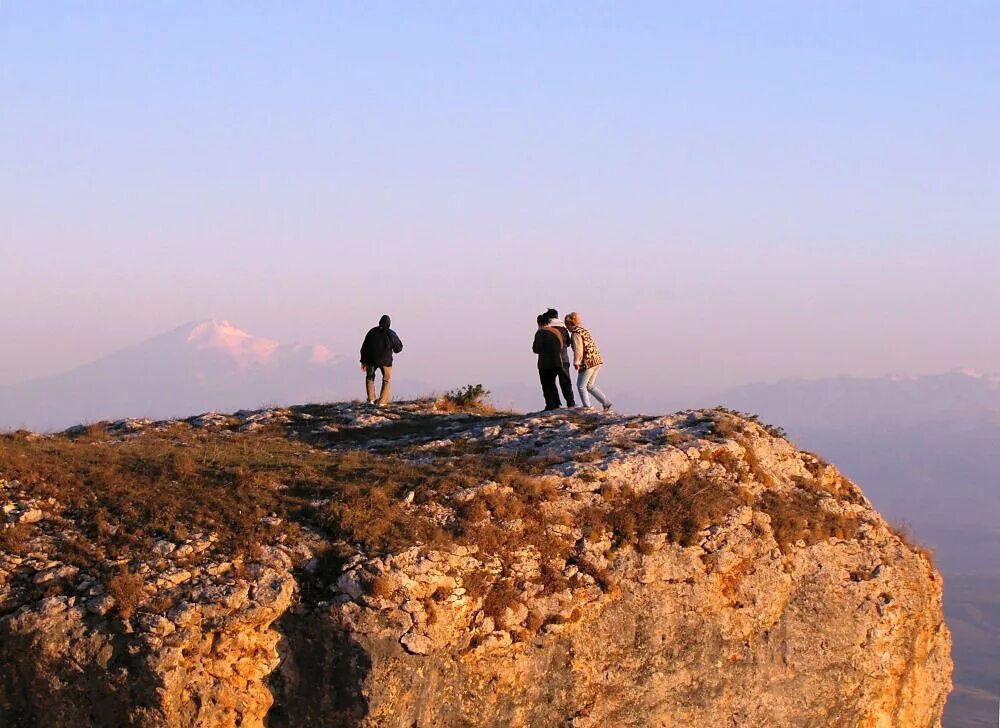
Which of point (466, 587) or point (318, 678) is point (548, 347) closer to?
point (466, 587)

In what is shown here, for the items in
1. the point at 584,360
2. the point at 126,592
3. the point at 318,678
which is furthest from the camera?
the point at 584,360

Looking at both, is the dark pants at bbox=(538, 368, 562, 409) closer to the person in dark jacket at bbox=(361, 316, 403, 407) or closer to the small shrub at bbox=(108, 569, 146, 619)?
the person in dark jacket at bbox=(361, 316, 403, 407)

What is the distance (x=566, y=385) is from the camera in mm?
30156

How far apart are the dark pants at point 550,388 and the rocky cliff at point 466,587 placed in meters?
5.09

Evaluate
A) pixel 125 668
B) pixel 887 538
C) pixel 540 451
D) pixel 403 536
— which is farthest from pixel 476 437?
pixel 125 668

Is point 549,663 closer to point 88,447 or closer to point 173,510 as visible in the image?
point 173,510

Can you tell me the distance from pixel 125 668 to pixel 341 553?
3652 millimetres

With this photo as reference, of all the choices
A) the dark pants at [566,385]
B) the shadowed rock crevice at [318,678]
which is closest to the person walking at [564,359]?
the dark pants at [566,385]

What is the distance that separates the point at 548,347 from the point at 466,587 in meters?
11.8

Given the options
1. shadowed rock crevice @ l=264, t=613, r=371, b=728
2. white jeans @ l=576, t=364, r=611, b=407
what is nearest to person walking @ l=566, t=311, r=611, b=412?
white jeans @ l=576, t=364, r=611, b=407

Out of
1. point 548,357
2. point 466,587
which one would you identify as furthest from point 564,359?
point 466,587

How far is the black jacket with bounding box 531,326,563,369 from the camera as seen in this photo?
1162 inches

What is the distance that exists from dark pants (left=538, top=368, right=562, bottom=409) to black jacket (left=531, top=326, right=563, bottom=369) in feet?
0.78

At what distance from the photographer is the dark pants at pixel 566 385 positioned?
1184 inches
